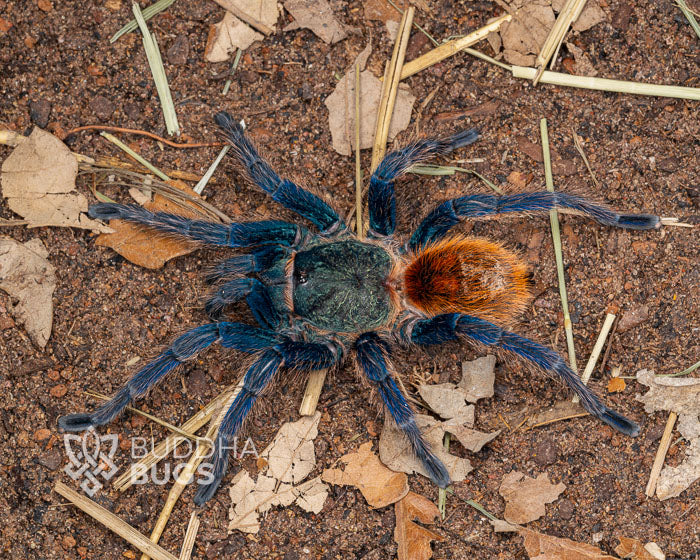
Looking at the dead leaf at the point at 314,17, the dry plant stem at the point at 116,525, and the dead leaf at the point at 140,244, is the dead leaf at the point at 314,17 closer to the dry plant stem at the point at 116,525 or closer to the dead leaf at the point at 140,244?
the dead leaf at the point at 140,244

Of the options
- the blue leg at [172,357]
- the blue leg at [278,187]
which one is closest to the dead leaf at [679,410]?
the blue leg at [278,187]

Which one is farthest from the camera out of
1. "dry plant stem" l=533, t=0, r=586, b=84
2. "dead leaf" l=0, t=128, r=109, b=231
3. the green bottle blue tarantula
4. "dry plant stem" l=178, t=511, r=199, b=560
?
"dry plant stem" l=533, t=0, r=586, b=84

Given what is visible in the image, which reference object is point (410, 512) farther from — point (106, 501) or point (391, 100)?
point (391, 100)

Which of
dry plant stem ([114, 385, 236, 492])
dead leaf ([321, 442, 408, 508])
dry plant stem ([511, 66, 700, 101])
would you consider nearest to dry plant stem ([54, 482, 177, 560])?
dry plant stem ([114, 385, 236, 492])

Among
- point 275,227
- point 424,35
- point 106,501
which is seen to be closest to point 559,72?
point 424,35

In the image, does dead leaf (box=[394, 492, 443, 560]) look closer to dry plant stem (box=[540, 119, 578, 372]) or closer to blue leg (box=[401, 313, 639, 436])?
blue leg (box=[401, 313, 639, 436])
